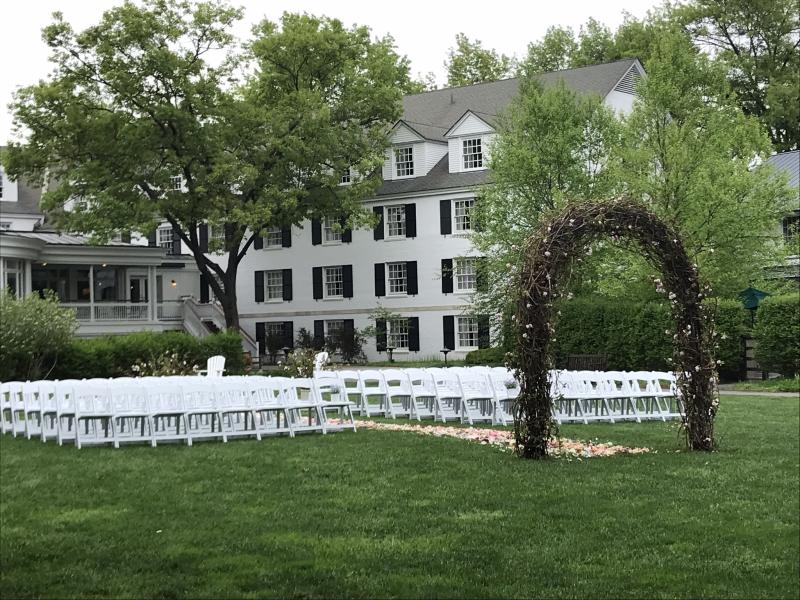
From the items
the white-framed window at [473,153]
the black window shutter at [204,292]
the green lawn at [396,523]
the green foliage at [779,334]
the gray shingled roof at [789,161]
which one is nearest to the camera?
the green lawn at [396,523]

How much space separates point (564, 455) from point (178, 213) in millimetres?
27113

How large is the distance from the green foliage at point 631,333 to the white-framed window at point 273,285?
1933cm

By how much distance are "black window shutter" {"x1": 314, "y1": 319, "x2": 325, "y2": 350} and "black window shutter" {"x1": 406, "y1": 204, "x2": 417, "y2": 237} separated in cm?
601

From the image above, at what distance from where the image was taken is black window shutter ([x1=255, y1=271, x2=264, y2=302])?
5031 centimetres

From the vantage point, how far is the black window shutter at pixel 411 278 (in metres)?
44.9

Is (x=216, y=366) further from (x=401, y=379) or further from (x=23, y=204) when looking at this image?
(x=23, y=204)

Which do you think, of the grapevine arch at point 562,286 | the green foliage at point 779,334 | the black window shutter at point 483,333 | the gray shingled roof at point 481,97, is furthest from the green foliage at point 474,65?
the grapevine arch at point 562,286

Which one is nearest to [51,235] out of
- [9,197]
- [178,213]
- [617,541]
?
[9,197]

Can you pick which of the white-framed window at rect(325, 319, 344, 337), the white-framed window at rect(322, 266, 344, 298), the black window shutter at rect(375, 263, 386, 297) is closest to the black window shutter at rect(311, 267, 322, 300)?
the white-framed window at rect(322, 266, 344, 298)

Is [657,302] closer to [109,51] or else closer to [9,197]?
[109,51]

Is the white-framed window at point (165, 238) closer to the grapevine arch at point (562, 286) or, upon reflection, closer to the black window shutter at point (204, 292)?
the black window shutter at point (204, 292)

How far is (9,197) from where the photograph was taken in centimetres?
5328

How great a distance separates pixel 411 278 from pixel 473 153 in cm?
578

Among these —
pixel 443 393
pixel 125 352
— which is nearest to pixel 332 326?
pixel 125 352
